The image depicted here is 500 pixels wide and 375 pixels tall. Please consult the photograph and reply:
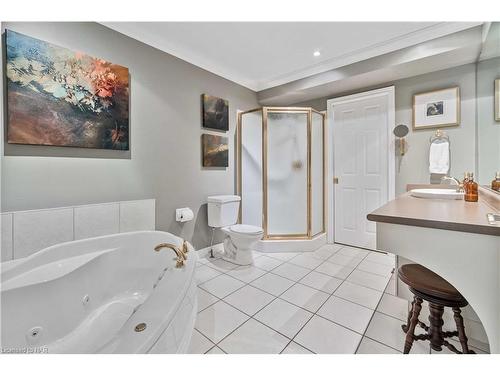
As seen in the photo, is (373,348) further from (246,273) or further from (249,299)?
(246,273)

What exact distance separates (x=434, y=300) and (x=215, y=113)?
9.00 ft

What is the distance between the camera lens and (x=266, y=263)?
2.67 m

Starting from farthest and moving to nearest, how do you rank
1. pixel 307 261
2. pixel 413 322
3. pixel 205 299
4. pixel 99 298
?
pixel 307 261 → pixel 205 299 → pixel 99 298 → pixel 413 322

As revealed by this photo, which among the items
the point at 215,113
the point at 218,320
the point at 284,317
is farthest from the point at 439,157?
the point at 218,320

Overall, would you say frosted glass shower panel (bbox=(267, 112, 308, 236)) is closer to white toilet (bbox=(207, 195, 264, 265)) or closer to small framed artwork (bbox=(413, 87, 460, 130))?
white toilet (bbox=(207, 195, 264, 265))

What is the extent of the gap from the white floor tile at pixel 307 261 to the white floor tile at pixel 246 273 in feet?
1.64

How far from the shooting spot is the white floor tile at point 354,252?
2936 mm

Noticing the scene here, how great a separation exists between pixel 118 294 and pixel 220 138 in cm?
206

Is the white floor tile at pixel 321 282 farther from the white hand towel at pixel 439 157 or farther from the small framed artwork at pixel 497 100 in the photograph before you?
the small framed artwork at pixel 497 100

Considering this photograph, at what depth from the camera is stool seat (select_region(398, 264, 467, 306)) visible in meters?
1.08

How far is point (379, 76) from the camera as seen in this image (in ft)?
8.69

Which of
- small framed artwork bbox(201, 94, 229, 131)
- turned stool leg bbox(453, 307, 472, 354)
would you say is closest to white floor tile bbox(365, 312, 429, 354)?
turned stool leg bbox(453, 307, 472, 354)

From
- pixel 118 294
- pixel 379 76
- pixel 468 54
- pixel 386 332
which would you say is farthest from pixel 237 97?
pixel 386 332

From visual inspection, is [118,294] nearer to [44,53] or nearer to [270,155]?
[44,53]
